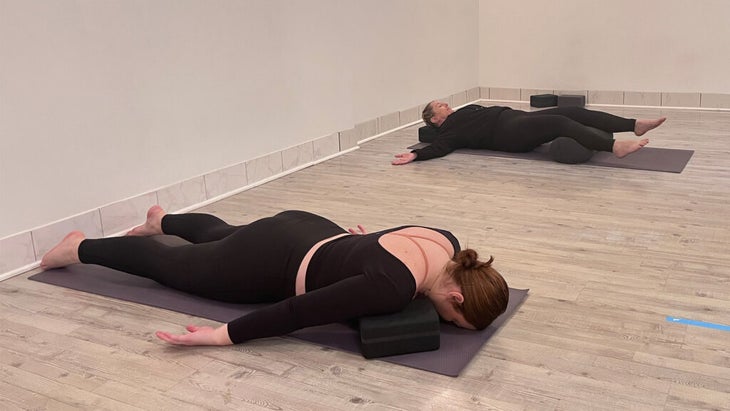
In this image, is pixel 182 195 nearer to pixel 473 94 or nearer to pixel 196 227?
pixel 196 227

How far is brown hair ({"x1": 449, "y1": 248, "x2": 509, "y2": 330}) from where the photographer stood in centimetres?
201

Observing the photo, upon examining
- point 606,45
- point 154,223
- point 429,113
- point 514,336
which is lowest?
point 514,336

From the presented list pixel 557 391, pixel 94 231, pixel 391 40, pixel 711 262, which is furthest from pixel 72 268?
pixel 391 40

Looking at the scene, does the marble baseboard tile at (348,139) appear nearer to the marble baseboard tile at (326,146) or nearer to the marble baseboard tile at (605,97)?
the marble baseboard tile at (326,146)

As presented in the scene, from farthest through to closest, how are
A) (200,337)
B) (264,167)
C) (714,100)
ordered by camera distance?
(714,100) → (264,167) → (200,337)

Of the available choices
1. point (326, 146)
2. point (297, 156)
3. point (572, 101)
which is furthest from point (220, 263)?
point (572, 101)

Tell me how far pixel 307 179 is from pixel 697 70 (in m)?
3.66

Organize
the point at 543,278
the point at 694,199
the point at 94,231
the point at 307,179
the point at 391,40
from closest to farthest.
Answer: the point at 543,278 < the point at 94,231 < the point at 694,199 < the point at 307,179 < the point at 391,40

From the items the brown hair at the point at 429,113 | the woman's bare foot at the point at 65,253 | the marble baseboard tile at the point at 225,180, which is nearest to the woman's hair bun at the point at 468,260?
the woman's bare foot at the point at 65,253

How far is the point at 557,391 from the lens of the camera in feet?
6.01

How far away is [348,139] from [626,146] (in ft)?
Answer: 5.90

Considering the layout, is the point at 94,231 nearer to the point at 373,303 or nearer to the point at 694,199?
the point at 373,303

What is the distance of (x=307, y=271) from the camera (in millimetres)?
2199

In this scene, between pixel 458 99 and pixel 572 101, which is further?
pixel 458 99
